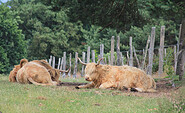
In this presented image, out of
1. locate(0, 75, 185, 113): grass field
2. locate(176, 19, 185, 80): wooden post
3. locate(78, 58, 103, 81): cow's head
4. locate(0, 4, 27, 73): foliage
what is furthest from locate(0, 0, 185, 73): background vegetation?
locate(0, 75, 185, 113): grass field

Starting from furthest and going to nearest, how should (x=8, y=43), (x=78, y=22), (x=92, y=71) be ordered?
(x=8, y=43) < (x=78, y=22) < (x=92, y=71)

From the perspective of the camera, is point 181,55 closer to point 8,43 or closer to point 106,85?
point 106,85

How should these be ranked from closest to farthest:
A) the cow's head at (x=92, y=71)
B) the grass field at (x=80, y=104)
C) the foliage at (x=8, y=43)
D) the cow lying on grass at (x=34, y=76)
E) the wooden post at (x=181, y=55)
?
the grass field at (x=80, y=104) < the cow's head at (x=92, y=71) < the cow lying on grass at (x=34, y=76) < the wooden post at (x=181, y=55) < the foliage at (x=8, y=43)

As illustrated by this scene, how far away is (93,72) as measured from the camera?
9.74 metres

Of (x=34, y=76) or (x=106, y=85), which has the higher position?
(x=34, y=76)

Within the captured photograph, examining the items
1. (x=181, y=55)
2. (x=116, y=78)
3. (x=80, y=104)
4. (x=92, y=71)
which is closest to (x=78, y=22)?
(x=181, y=55)

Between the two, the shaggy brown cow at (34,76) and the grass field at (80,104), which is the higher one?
the shaggy brown cow at (34,76)

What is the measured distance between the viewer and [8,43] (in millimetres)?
25250

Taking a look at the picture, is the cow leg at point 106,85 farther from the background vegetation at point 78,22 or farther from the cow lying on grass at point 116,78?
the background vegetation at point 78,22

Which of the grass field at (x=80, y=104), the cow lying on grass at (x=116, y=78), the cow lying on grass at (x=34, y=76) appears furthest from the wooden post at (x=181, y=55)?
the cow lying on grass at (x=34, y=76)

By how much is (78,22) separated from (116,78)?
264 inches

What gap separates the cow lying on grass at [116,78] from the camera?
970 centimetres

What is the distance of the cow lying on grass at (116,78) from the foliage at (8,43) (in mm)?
15898

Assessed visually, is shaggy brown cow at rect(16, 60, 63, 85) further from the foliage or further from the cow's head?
the foliage
